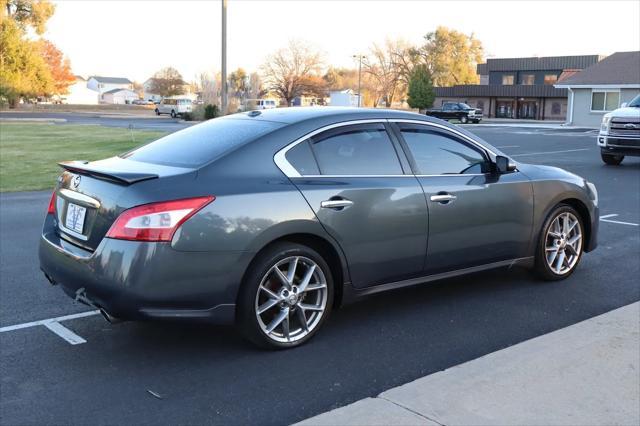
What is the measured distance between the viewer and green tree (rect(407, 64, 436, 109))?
69812mm

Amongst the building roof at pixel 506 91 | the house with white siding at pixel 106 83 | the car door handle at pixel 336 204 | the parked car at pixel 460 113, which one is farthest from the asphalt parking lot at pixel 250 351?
the house with white siding at pixel 106 83

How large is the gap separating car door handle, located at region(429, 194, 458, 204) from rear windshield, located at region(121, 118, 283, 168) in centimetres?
132

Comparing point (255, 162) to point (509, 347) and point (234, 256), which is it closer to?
point (234, 256)

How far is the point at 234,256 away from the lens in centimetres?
431

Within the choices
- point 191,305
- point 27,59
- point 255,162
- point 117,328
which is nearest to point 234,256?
point 191,305

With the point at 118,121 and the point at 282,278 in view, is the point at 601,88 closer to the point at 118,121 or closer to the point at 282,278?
the point at 118,121

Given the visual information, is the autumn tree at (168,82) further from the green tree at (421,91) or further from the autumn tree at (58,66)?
the green tree at (421,91)

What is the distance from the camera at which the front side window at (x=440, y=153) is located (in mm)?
5422

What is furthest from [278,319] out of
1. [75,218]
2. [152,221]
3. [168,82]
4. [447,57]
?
[168,82]

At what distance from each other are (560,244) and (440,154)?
165 cm

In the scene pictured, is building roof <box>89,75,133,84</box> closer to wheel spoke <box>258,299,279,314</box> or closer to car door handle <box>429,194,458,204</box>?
car door handle <box>429,194,458,204</box>

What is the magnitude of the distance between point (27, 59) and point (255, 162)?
57.1 meters

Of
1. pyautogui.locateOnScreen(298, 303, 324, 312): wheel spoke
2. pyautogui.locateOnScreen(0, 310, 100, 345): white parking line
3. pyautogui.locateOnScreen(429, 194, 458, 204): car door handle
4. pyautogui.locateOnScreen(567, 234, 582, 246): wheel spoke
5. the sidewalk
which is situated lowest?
pyautogui.locateOnScreen(0, 310, 100, 345): white parking line

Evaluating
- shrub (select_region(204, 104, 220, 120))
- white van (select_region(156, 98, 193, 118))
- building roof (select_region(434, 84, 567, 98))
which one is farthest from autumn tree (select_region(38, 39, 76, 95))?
shrub (select_region(204, 104, 220, 120))
